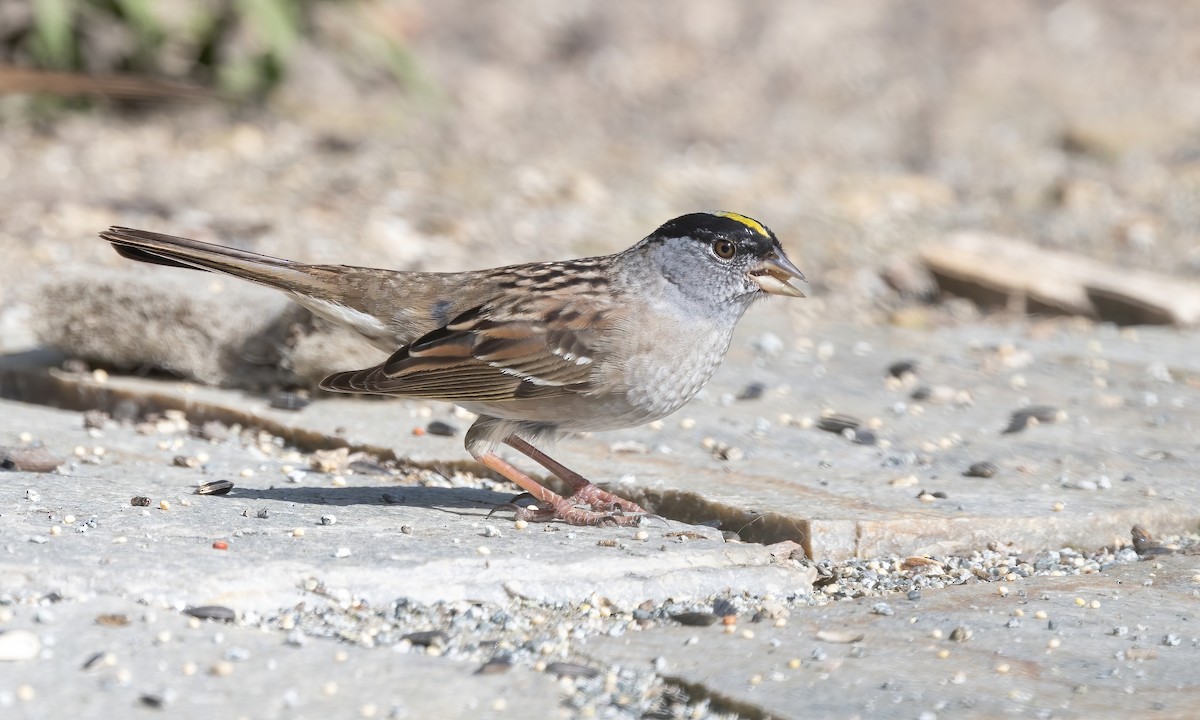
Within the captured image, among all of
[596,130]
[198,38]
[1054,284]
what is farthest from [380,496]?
[596,130]

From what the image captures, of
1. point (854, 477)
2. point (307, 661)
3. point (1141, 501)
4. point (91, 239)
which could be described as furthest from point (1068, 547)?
point (91, 239)

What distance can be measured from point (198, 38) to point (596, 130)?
2.28 metres

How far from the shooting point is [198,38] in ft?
25.6

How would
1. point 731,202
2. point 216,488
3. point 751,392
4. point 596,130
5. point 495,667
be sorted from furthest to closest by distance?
point 596,130
point 731,202
point 751,392
point 216,488
point 495,667

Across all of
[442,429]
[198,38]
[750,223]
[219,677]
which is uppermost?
[198,38]

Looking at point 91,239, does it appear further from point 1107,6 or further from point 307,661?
point 1107,6

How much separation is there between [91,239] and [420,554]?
3659 mm

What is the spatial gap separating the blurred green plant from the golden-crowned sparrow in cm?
363

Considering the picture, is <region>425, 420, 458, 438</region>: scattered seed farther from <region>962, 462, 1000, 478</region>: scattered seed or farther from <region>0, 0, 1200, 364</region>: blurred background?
<region>962, 462, 1000, 478</region>: scattered seed

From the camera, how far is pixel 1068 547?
3838 mm

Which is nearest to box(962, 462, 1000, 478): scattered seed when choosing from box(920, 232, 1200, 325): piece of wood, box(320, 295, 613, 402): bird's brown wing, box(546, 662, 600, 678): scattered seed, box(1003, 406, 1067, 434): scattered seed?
box(1003, 406, 1067, 434): scattered seed

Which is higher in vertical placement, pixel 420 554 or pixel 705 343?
pixel 705 343

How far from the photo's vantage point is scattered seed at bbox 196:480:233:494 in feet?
12.7

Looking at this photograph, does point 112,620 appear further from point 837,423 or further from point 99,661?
point 837,423
